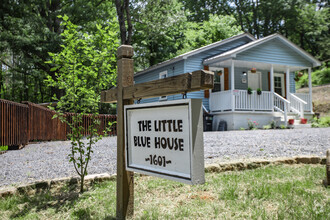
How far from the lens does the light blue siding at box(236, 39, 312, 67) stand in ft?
50.0

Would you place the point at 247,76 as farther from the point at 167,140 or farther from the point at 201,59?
the point at 167,140

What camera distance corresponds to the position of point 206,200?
3051 mm

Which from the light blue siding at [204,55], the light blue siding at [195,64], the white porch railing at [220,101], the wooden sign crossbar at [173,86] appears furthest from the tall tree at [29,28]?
the wooden sign crossbar at [173,86]

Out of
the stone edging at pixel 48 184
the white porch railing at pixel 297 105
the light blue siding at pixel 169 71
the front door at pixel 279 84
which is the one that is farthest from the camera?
the front door at pixel 279 84

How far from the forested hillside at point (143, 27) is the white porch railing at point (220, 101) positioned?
21.0ft

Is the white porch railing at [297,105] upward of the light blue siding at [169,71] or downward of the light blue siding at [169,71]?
downward

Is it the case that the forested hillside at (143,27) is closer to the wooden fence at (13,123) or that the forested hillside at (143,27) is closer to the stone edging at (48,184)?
the stone edging at (48,184)

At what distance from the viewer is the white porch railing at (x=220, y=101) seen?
14.5 meters

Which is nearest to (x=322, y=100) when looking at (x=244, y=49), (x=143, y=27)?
(x=244, y=49)

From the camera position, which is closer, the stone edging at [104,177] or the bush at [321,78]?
the stone edging at [104,177]

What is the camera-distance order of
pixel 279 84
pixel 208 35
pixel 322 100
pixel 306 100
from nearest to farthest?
pixel 306 100, pixel 279 84, pixel 322 100, pixel 208 35

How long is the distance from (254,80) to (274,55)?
1932 mm

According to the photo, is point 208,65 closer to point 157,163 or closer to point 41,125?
point 41,125

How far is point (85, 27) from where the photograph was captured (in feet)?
65.3
